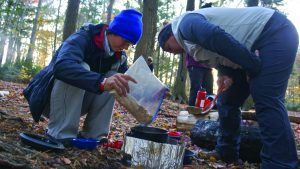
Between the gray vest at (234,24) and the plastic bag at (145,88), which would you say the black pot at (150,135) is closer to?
the plastic bag at (145,88)

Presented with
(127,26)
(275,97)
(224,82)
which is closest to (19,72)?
(127,26)

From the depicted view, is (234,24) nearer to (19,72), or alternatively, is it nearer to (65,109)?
(65,109)

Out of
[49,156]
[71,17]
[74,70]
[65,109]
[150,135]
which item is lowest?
[49,156]

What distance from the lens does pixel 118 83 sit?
7.98 feet

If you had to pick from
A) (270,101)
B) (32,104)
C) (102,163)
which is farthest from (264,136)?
(32,104)

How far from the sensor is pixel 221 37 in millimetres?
2492

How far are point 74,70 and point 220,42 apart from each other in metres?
1.12

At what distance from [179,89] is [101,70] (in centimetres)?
871

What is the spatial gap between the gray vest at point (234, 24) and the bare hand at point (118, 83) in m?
0.63

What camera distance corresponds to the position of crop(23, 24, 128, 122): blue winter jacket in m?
2.50

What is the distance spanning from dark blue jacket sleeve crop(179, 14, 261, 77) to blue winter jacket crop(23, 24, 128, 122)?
0.79 m

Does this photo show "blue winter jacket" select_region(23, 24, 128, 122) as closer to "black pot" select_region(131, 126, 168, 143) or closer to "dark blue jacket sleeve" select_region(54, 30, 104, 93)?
"dark blue jacket sleeve" select_region(54, 30, 104, 93)

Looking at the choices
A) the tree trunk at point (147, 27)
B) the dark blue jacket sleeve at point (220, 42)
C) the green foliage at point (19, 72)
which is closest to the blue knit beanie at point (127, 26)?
the dark blue jacket sleeve at point (220, 42)

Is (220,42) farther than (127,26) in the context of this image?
No
